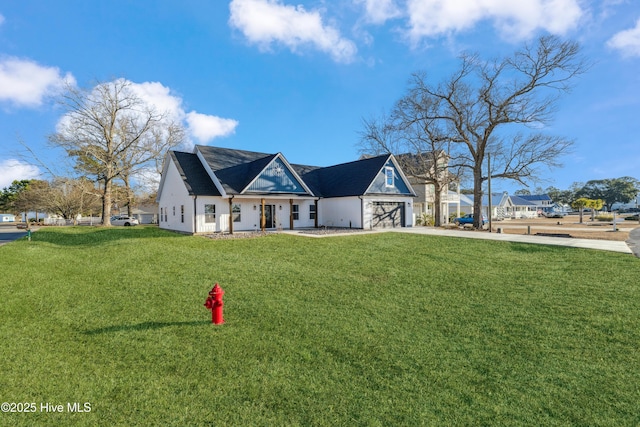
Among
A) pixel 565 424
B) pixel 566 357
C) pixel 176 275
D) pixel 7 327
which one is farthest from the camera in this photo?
pixel 176 275

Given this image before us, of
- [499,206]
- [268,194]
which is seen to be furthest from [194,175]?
[499,206]

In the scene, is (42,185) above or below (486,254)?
above

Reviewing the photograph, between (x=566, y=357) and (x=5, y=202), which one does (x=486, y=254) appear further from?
(x=5, y=202)

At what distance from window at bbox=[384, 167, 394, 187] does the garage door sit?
1588mm

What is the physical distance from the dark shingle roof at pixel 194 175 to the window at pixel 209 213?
0.94 meters

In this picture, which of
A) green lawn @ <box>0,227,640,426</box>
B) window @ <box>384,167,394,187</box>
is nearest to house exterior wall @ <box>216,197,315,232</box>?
window @ <box>384,167,394,187</box>

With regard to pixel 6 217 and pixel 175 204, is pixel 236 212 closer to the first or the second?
pixel 175 204

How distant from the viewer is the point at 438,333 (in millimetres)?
5785

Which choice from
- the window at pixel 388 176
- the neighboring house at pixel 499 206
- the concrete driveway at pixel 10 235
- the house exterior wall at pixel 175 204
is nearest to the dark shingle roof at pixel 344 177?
the window at pixel 388 176

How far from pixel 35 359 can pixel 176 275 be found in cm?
463

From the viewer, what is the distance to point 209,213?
790 inches

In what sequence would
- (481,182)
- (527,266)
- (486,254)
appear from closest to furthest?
(527,266) < (486,254) < (481,182)

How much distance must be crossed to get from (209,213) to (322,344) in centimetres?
1661

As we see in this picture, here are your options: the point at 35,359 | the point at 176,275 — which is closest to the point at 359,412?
the point at 35,359
